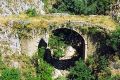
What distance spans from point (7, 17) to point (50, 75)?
688 centimetres

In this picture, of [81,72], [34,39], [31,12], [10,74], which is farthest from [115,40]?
[10,74]

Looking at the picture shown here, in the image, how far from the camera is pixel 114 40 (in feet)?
178

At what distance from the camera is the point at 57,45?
2269 inches

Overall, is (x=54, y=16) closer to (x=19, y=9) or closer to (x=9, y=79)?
(x=19, y=9)

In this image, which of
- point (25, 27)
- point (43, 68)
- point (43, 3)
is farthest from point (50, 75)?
point (43, 3)

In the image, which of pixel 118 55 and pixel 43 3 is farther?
pixel 43 3

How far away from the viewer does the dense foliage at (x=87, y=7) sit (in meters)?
61.0

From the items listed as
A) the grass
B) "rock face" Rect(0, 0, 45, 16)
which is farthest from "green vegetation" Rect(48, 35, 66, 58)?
"rock face" Rect(0, 0, 45, 16)

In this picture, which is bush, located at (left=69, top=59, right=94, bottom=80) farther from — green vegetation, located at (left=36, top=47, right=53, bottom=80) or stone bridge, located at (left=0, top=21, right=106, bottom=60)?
green vegetation, located at (left=36, top=47, right=53, bottom=80)

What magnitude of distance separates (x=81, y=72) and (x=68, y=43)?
181 inches

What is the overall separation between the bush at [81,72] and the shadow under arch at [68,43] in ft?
6.27

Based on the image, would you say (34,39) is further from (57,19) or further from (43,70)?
(57,19)

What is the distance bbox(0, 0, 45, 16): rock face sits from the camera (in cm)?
5772

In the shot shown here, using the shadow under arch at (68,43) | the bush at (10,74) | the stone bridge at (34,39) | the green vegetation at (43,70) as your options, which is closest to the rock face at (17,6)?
the stone bridge at (34,39)
